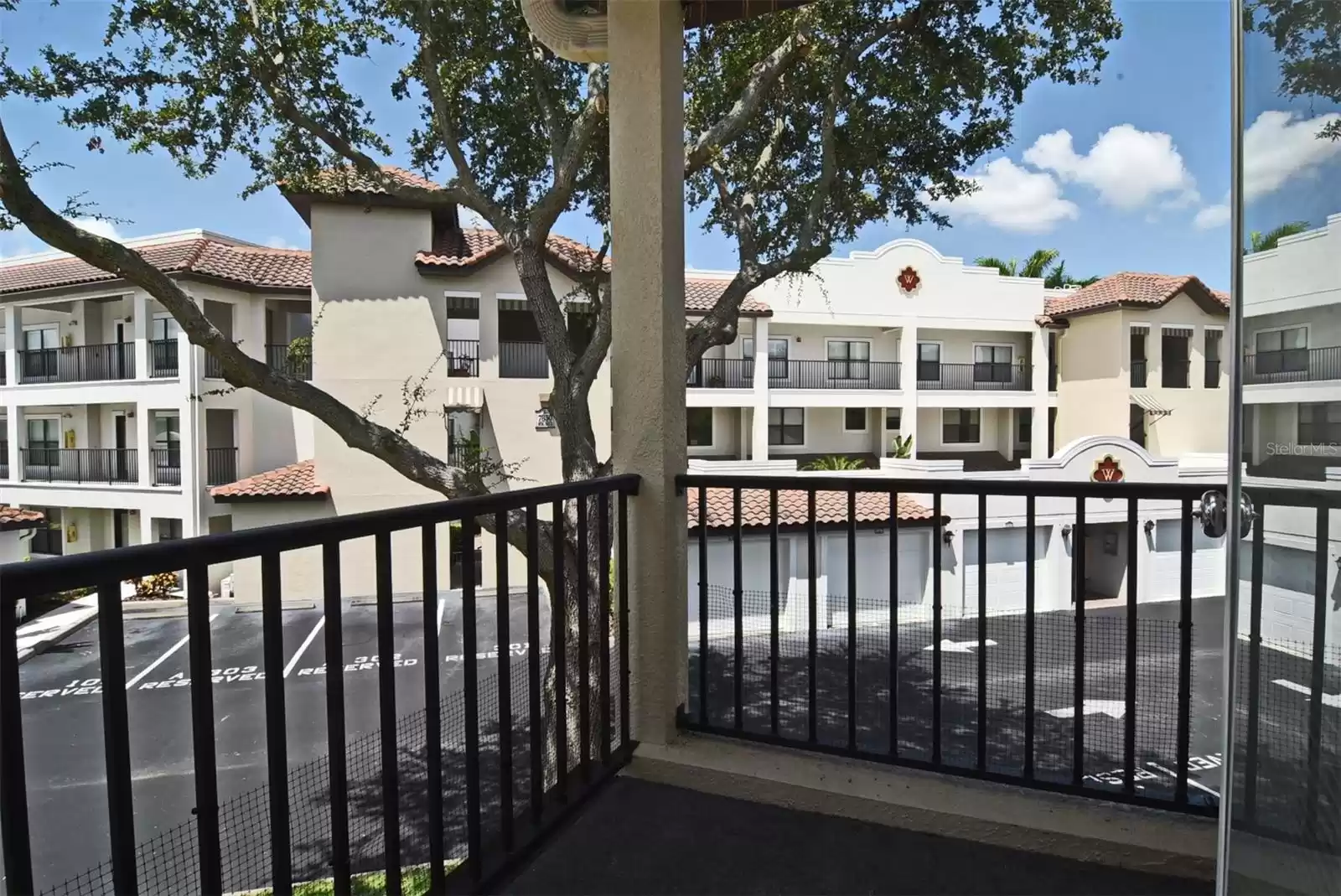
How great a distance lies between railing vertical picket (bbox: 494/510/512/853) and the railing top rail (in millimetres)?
84

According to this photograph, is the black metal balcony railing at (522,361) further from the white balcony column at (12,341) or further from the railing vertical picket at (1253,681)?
the railing vertical picket at (1253,681)

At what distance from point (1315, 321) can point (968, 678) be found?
6.58m

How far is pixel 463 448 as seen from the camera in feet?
19.4

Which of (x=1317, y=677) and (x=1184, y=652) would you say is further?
(x=1184, y=652)

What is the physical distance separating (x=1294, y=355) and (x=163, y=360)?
15882 millimetres

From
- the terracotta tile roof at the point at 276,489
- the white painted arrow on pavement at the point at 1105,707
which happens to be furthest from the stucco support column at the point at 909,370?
the terracotta tile roof at the point at 276,489

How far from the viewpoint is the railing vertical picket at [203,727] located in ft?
3.25

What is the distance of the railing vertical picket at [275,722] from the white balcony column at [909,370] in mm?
16959

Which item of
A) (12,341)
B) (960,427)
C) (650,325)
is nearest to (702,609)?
(650,325)

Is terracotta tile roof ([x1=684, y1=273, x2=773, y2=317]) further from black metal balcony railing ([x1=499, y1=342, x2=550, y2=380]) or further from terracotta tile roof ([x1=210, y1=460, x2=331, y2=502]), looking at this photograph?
terracotta tile roof ([x1=210, y1=460, x2=331, y2=502])

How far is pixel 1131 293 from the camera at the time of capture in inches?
670

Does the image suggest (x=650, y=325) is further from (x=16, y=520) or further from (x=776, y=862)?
(x=16, y=520)

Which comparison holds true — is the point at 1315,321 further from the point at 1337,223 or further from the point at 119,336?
the point at 119,336

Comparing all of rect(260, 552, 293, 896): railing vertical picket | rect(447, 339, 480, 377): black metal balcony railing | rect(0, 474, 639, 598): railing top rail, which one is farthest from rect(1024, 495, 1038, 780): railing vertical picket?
rect(447, 339, 480, 377): black metal balcony railing
